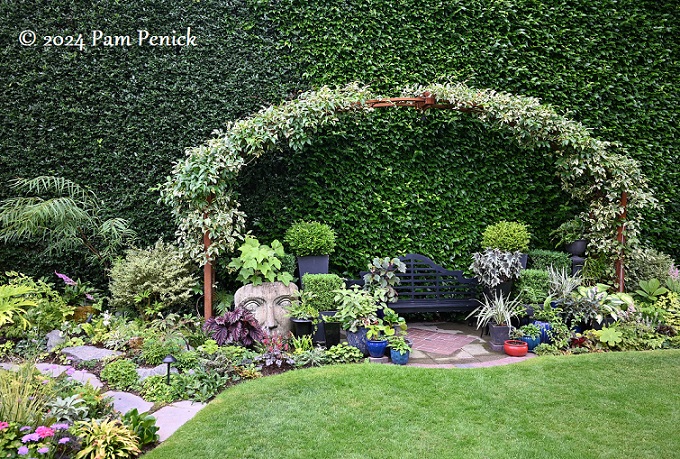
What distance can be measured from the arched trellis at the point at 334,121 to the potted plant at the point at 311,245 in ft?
2.05

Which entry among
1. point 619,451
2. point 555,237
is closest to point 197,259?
point 619,451

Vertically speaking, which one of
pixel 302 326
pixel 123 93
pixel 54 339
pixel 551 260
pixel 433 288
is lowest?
pixel 54 339

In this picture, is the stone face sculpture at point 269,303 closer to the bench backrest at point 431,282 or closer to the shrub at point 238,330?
the shrub at point 238,330

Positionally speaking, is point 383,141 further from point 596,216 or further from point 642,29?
point 642,29

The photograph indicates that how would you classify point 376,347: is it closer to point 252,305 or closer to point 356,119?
point 252,305

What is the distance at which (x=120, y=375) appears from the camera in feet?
13.1

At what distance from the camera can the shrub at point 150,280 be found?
205 inches

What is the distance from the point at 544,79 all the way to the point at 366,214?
3137mm

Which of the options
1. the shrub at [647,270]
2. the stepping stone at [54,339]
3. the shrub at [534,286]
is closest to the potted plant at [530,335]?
the shrub at [534,286]

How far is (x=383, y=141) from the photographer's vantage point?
6340 millimetres

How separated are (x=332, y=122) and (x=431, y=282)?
2337 mm

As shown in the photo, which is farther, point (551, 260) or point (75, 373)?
point (551, 260)

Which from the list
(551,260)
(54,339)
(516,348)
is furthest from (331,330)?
(551,260)

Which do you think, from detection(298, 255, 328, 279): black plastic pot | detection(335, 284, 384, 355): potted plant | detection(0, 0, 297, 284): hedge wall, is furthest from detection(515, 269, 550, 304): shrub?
detection(0, 0, 297, 284): hedge wall
